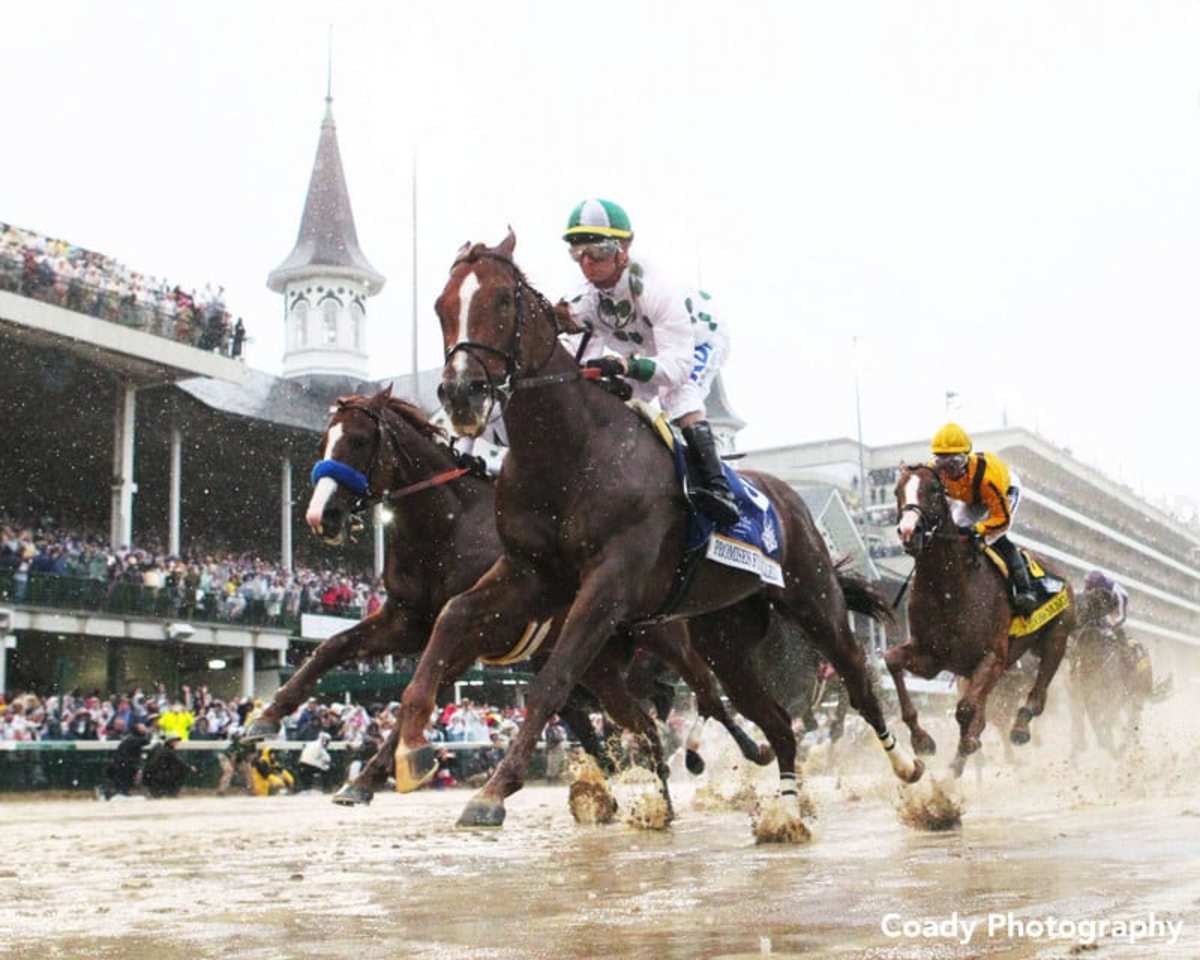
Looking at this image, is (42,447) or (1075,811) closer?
(1075,811)

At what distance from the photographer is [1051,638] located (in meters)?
12.7

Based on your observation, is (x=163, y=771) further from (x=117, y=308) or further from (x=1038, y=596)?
(x=1038, y=596)

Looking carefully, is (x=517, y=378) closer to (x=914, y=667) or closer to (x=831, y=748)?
(x=914, y=667)

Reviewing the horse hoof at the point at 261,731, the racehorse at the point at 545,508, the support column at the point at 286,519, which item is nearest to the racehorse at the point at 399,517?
the horse hoof at the point at 261,731

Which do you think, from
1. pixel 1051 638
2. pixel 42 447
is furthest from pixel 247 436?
pixel 1051 638

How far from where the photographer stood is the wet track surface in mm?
3871

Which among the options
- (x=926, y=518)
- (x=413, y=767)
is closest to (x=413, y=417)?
(x=926, y=518)

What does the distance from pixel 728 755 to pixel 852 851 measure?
1428 cm

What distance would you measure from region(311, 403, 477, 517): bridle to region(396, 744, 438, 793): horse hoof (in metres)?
3.02

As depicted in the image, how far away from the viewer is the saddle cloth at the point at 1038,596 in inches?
452

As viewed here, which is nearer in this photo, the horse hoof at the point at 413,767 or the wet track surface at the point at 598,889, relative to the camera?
the wet track surface at the point at 598,889

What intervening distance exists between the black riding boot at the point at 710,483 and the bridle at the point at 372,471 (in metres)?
2.21

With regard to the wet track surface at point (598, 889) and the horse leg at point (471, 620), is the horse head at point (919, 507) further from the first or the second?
the horse leg at point (471, 620)

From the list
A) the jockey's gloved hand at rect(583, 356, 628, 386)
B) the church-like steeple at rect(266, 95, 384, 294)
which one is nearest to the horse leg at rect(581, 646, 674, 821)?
the jockey's gloved hand at rect(583, 356, 628, 386)
